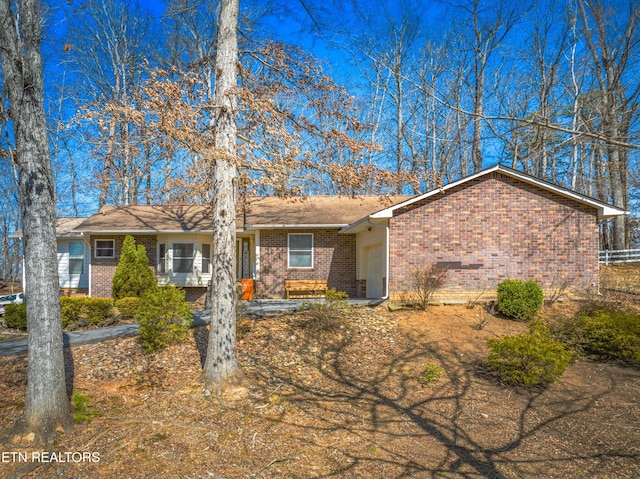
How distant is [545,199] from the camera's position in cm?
1148

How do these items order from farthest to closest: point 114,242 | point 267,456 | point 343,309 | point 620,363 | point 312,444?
point 114,242 → point 343,309 → point 620,363 → point 312,444 → point 267,456

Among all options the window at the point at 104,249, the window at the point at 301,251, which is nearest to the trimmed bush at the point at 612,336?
the window at the point at 301,251

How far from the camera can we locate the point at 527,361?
6324 millimetres

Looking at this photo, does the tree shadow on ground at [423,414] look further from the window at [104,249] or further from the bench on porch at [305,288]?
the window at [104,249]

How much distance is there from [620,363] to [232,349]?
697cm

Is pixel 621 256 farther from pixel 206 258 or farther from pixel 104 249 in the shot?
pixel 104 249

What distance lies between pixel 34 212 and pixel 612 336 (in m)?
9.46

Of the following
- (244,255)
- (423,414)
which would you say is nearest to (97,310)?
(244,255)

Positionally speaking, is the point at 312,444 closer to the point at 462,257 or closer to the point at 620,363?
the point at 620,363

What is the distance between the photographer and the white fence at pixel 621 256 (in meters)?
19.6

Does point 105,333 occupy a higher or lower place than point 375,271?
lower

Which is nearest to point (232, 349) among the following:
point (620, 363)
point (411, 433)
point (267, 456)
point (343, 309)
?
point (267, 456)

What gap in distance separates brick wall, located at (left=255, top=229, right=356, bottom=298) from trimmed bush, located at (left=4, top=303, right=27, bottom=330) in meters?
7.05

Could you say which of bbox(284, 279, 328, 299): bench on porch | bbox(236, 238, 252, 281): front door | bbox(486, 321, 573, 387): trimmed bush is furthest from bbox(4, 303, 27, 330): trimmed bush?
bbox(486, 321, 573, 387): trimmed bush
